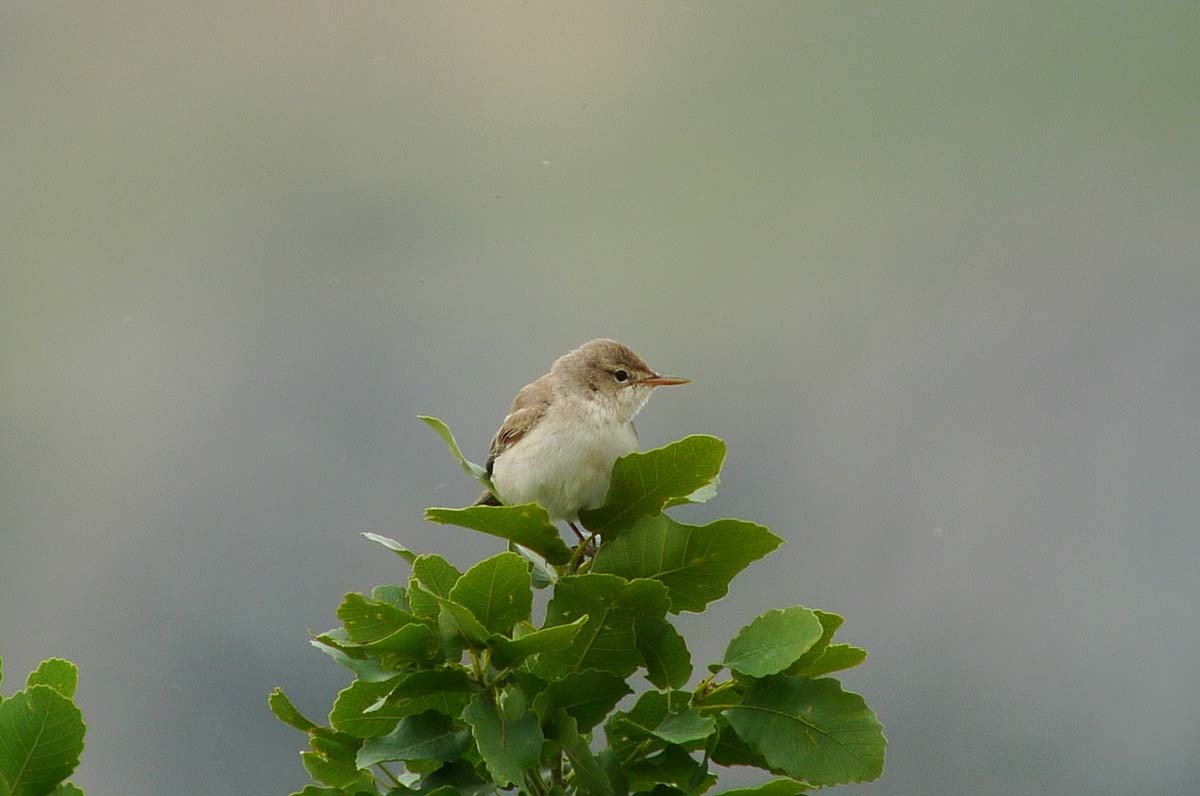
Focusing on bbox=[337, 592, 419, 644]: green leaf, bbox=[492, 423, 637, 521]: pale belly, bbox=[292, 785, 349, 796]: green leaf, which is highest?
bbox=[492, 423, 637, 521]: pale belly

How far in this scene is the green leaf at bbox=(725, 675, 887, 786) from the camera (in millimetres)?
1557

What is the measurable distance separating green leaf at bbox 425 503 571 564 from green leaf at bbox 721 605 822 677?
0.27 m

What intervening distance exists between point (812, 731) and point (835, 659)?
104 millimetres

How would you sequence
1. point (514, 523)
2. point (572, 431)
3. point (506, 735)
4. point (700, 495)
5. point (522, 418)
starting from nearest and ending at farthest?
point (506, 735), point (514, 523), point (700, 495), point (572, 431), point (522, 418)

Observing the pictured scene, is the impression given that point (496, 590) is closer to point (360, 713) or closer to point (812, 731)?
point (360, 713)

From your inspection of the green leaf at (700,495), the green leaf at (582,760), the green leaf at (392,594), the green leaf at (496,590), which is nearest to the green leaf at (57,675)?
the green leaf at (392,594)

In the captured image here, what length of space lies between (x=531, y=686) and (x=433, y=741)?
0.12 m

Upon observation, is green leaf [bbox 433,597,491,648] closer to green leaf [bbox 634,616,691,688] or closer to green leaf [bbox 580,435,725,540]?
green leaf [bbox 634,616,691,688]

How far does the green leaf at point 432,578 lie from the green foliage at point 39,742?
1.22 feet

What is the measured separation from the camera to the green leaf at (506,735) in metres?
1.43

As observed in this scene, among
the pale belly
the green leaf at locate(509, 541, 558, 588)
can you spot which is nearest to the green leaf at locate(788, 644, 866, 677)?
the green leaf at locate(509, 541, 558, 588)

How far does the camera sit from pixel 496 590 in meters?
1.52

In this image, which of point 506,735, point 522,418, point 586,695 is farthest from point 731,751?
point 522,418

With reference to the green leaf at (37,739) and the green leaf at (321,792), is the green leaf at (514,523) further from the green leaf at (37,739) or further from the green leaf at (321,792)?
the green leaf at (37,739)
